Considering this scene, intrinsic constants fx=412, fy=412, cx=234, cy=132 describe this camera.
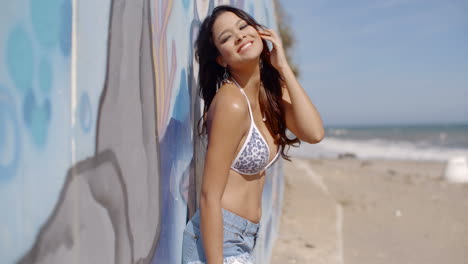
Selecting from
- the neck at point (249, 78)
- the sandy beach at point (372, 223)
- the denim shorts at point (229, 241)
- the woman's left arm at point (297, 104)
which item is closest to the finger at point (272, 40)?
the woman's left arm at point (297, 104)

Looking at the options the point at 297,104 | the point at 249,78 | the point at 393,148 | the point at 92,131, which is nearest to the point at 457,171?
the point at 297,104

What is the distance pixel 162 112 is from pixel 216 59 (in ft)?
1.24

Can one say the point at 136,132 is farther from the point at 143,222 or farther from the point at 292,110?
the point at 292,110

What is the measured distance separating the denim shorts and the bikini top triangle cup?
0.19m

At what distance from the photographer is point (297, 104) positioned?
190 centimetres

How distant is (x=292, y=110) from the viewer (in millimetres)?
1974

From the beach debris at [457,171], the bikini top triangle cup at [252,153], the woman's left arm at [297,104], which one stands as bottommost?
the beach debris at [457,171]

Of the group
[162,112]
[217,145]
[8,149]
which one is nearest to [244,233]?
[217,145]

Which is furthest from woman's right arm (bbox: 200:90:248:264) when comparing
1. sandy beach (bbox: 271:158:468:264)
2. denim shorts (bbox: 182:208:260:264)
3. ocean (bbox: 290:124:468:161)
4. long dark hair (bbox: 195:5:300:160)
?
ocean (bbox: 290:124:468:161)

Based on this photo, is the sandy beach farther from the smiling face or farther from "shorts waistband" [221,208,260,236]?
the smiling face

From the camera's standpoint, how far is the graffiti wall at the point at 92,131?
2.72 feet

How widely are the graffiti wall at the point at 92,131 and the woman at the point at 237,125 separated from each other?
0.17 m

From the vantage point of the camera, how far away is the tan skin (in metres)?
1.51

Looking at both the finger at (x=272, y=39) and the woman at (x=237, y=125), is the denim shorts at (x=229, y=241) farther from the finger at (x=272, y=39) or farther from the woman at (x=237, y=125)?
the finger at (x=272, y=39)
